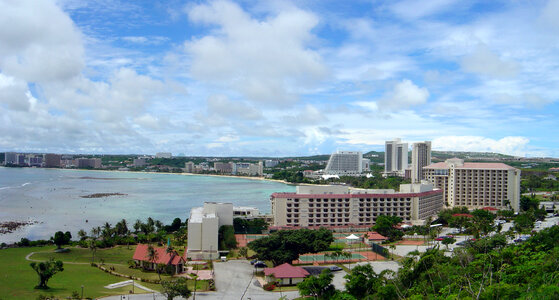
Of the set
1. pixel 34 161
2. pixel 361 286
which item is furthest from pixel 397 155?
pixel 34 161

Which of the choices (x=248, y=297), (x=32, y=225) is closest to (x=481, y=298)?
(x=248, y=297)

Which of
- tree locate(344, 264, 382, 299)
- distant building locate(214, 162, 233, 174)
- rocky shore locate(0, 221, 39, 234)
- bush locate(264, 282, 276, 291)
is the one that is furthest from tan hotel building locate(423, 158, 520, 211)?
distant building locate(214, 162, 233, 174)

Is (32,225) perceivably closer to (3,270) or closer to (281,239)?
(3,270)

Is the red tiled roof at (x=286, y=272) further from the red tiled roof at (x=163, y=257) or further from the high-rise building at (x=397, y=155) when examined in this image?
the high-rise building at (x=397, y=155)

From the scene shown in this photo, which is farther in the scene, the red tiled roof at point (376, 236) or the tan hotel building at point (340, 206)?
the tan hotel building at point (340, 206)

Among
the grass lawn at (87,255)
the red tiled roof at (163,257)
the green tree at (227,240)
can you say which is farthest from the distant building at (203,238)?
the grass lawn at (87,255)

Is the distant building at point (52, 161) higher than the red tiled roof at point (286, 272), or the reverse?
the distant building at point (52, 161)

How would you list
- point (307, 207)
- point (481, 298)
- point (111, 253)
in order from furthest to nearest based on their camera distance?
point (307, 207) → point (111, 253) → point (481, 298)
